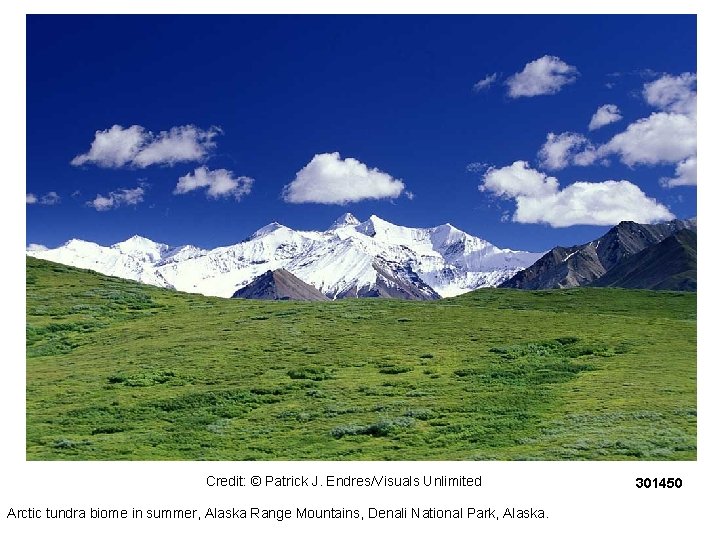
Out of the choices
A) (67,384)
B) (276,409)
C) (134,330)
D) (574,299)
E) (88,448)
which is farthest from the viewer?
(574,299)

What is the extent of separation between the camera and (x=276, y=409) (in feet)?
125

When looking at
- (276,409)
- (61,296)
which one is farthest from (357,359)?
(61,296)

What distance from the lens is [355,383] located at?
4284cm

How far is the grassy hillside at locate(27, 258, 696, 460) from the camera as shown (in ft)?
103

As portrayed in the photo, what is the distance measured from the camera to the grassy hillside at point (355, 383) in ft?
103
